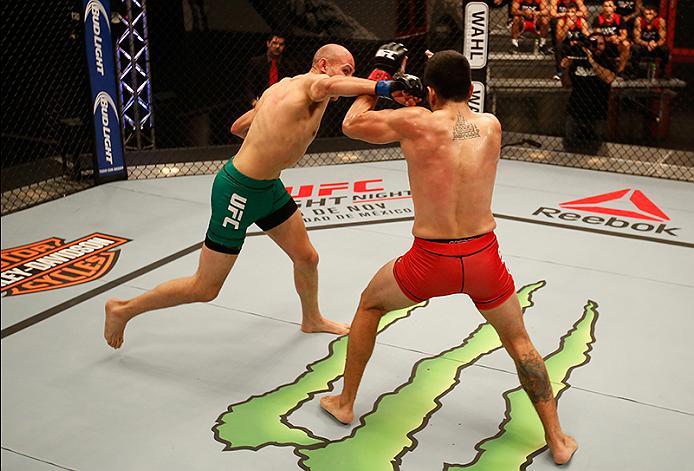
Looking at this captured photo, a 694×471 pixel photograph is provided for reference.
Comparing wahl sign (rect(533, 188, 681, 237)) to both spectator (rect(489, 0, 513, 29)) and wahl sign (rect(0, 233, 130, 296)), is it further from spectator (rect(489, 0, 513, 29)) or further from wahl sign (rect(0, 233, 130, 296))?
wahl sign (rect(0, 233, 130, 296))

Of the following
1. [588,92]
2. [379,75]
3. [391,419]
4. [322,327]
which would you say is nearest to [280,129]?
[379,75]

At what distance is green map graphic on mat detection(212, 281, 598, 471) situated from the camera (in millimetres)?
2746

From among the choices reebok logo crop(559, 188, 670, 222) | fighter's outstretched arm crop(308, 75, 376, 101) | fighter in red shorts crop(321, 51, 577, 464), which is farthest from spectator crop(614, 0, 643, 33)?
fighter in red shorts crop(321, 51, 577, 464)

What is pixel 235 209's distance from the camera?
10.3 ft

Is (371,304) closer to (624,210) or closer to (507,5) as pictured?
(624,210)

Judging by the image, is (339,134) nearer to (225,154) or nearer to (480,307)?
(225,154)

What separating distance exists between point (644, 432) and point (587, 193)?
3.24 meters

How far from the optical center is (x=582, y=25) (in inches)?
260

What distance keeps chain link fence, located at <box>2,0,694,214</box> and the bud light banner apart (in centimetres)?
21

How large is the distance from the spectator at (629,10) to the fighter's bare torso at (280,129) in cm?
452

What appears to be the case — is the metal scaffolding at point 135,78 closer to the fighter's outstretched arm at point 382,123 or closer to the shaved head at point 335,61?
the shaved head at point 335,61

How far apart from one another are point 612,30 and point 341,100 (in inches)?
95.5

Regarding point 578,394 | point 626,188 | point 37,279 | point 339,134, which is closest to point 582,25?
point 626,188

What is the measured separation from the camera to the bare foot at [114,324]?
133 inches
